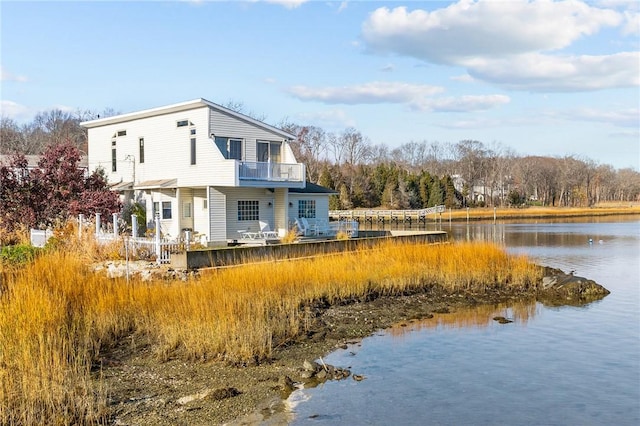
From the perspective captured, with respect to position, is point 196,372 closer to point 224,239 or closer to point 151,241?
point 151,241

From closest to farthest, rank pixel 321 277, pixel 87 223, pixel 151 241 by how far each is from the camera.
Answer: pixel 321 277 → pixel 151 241 → pixel 87 223

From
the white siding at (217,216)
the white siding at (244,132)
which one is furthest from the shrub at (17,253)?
the white siding at (244,132)

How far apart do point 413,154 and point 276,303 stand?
11618cm

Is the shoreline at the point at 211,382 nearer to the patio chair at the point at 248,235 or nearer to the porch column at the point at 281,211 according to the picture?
the patio chair at the point at 248,235

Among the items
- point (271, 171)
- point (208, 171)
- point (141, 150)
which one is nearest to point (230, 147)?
point (208, 171)

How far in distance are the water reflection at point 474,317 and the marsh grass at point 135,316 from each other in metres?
2.08

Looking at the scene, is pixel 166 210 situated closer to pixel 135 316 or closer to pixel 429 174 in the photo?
pixel 135 316

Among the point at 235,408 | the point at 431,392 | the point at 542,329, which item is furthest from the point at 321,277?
the point at 235,408

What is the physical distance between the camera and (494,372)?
37.2 ft

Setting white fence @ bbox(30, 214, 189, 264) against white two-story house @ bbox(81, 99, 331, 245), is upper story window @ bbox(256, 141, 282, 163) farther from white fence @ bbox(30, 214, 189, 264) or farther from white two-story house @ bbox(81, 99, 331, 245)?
white fence @ bbox(30, 214, 189, 264)

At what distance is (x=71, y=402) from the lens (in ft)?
25.9

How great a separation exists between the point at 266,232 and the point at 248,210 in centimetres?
158

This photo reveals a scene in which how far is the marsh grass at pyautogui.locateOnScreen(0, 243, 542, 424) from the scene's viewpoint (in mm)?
7926

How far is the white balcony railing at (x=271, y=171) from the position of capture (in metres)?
26.7
